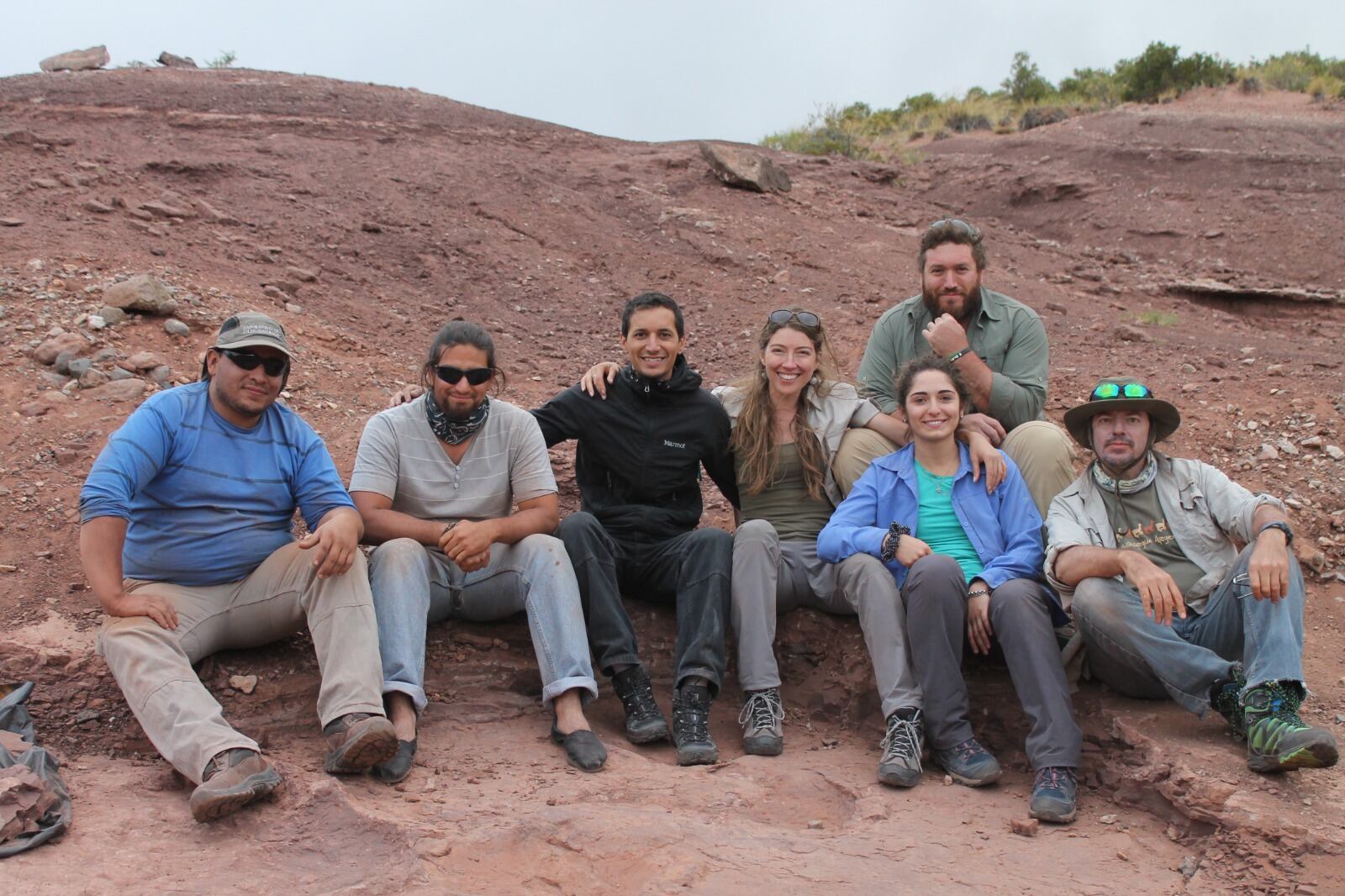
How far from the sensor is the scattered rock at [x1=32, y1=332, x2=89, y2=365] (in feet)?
20.4

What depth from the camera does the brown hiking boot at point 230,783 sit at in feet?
10.8

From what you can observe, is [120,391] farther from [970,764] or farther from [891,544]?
[970,764]

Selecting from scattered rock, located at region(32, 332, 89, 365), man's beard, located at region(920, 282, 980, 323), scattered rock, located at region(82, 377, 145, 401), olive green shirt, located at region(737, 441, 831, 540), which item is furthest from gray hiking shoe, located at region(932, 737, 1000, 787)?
scattered rock, located at region(32, 332, 89, 365)

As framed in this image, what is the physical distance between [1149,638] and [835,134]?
1513 centimetres

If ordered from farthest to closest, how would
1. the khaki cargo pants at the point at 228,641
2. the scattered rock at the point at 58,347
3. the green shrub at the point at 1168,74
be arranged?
the green shrub at the point at 1168,74 < the scattered rock at the point at 58,347 < the khaki cargo pants at the point at 228,641

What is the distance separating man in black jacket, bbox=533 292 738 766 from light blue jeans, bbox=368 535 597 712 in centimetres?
15

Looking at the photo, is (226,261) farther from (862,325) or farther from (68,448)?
(862,325)

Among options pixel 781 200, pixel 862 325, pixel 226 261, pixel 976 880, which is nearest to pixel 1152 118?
pixel 781 200

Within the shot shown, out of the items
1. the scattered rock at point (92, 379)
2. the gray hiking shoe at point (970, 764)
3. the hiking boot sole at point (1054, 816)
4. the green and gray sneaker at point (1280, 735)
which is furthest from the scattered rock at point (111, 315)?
the green and gray sneaker at point (1280, 735)

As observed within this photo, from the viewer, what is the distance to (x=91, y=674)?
4.26 meters

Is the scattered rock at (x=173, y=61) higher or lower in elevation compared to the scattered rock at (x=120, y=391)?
higher

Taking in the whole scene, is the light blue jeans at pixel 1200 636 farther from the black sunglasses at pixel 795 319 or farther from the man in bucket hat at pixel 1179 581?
the black sunglasses at pixel 795 319

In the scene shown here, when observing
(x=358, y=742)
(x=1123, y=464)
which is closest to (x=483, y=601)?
(x=358, y=742)

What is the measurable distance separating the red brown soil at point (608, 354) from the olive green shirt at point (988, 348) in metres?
1.23
